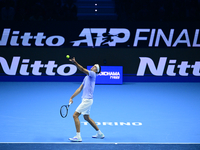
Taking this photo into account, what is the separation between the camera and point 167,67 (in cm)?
1569

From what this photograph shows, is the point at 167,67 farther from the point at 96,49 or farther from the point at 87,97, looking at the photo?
the point at 87,97

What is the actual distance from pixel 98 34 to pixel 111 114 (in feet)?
22.7

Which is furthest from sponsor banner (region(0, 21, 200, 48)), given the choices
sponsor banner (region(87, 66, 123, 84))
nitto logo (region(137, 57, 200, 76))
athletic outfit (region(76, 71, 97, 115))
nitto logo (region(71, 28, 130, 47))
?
athletic outfit (region(76, 71, 97, 115))

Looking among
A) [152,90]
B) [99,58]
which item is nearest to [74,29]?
[99,58]

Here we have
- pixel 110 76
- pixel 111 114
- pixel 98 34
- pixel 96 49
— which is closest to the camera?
pixel 111 114

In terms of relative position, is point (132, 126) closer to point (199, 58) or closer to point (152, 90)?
point (152, 90)

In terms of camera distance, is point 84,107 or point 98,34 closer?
point 84,107

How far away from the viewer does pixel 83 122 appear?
8445 mm

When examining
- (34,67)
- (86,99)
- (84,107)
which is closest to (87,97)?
(86,99)

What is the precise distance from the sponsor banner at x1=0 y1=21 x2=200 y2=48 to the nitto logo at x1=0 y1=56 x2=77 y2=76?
835 millimetres

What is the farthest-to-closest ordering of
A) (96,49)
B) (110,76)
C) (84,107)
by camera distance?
(96,49)
(110,76)
(84,107)

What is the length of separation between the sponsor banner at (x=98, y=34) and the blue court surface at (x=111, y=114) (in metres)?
2.19

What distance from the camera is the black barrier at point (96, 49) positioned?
15.6 m

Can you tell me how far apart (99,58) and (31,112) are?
674 cm
